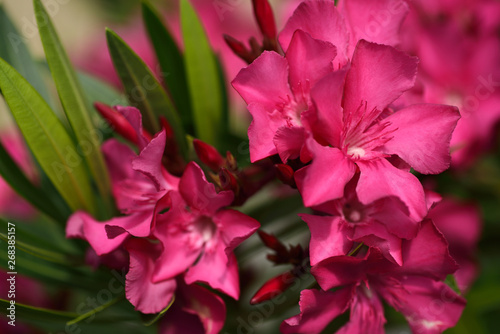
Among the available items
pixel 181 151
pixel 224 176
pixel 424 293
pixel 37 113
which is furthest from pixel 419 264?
pixel 37 113

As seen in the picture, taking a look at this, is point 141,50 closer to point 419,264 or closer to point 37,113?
A: point 37,113

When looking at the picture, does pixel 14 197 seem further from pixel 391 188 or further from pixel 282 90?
pixel 391 188

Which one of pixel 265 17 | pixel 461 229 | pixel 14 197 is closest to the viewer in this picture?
pixel 265 17

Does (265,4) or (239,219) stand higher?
(265,4)

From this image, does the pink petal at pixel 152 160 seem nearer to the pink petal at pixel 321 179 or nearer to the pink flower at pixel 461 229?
the pink petal at pixel 321 179

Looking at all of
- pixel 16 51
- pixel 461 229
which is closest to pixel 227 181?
pixel 16 51

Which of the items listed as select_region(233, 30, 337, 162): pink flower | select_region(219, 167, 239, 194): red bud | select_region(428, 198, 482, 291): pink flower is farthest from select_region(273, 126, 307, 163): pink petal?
select_region(428, 198, 482, 291): pink flower
